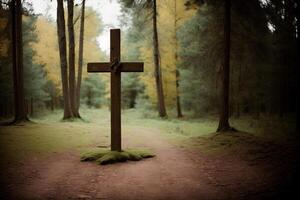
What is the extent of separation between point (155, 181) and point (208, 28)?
407 inches

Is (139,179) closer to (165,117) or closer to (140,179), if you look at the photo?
(140,179)

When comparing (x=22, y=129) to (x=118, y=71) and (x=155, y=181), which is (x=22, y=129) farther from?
(x=155, y=181)

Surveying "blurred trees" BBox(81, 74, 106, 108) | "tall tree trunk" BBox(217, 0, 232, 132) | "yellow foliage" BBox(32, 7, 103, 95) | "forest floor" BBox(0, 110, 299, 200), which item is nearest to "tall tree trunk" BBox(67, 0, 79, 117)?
"yellow foliage" BBox(32, 7, 103, 95)

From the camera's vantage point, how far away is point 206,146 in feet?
37.1

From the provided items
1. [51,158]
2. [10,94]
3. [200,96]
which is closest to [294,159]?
[51,158]

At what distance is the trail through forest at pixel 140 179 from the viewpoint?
6.14 meters

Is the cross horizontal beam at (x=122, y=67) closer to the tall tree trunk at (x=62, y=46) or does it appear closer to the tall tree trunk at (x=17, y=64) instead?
Result: the tall tree trunk at (x=17, y=64)

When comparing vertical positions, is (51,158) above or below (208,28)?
below

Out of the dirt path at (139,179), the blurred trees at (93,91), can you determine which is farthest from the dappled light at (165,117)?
the blurred trees at (93,91)

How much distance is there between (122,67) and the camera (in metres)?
9.21

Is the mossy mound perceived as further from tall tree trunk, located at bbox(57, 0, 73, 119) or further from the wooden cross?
tall tree trunk, located at bbox(57, 0, 73, 119)

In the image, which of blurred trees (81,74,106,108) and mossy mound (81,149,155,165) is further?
blurred trees (81,74,106,108)

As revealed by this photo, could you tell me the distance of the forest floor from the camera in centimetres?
620

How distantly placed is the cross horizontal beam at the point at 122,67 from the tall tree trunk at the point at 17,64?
30.9 ft
